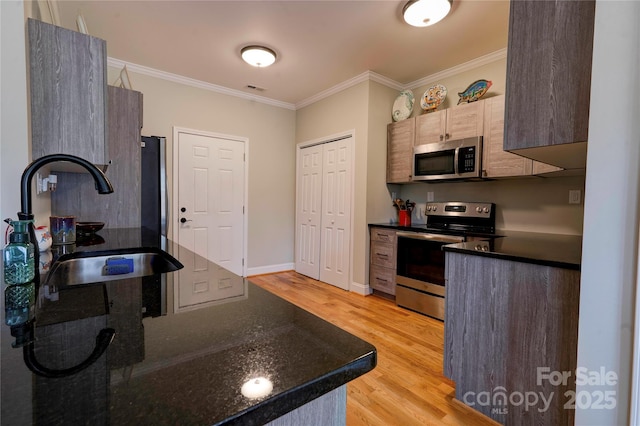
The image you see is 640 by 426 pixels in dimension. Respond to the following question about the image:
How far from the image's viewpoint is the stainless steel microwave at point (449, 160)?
9.46 feet

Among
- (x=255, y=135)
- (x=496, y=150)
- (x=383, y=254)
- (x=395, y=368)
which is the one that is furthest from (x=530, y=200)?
(x=255, y=135)

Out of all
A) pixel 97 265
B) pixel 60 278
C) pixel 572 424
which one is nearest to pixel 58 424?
pixel 60 278

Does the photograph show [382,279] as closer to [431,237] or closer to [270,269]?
[431,237]

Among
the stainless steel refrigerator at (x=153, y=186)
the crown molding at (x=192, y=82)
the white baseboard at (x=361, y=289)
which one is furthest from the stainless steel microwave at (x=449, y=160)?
the stainless steel refrigerator at (x=153, y=186)

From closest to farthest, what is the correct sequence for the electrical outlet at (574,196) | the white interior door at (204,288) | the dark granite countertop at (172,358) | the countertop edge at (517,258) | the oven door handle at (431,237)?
the dark granite countertop at (172,358), the white interior door at (204,288), the countertop edge at (517,258), the electrical outlet at (574,196), the oven door handle at (431,237)

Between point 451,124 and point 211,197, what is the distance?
→ 3.08m

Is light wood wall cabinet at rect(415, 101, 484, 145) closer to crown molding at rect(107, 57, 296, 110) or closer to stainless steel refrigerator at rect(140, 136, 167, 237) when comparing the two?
crown molding at rect(107, 57, 296, 110)

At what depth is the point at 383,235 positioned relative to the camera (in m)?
3.47

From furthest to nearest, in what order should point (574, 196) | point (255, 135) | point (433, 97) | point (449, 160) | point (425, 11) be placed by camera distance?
point (255, 135) < point (433, 97) < point (449, 160) < point (574, 196) < point (425, 11)

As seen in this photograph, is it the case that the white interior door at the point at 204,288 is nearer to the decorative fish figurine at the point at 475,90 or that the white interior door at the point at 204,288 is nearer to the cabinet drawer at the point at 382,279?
the cabinet drawer at the point at 382,279

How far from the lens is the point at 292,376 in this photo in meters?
0.44

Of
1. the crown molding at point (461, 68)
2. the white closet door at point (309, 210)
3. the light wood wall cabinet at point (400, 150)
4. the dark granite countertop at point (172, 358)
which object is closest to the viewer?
the dark granite countertop at point (172, 358)

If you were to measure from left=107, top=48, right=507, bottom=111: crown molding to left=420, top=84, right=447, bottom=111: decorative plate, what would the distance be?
243 mm

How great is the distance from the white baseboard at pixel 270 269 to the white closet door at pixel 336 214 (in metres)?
0.77
